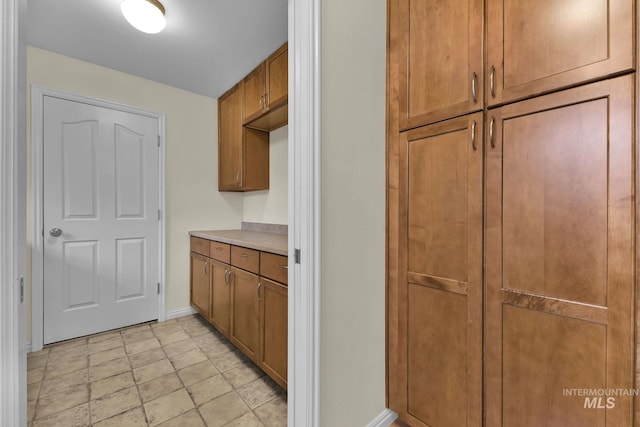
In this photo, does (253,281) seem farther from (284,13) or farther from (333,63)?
(284,13)

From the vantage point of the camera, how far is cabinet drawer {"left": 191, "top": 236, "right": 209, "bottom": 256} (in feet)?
8.24

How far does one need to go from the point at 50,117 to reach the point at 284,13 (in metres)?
2.09

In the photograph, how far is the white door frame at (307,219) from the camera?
102 cm

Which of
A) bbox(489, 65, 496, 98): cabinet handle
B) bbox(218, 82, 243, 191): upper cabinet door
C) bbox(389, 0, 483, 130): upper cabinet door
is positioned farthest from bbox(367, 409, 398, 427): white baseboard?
bbox(218, 82, 243, 191): upper cabinet door

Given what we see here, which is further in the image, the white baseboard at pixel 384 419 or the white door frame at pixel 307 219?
the white baseboard at pixel 384 419

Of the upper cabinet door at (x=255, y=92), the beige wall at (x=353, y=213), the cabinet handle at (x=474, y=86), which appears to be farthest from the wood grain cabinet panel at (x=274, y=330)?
the upper cabinet door at (x=255, y=92)

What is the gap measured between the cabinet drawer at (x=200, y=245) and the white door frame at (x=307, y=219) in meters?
1.76

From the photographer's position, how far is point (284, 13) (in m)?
1.71

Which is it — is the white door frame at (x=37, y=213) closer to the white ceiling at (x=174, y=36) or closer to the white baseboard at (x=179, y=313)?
the white ceiling at (x=174, y=36)

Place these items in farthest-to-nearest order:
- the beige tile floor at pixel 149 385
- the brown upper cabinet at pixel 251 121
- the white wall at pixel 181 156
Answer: the white wall at pixel 181 156, the brown upper cabinet at pixel 251 121, the beige tile floor at pixel 149 385

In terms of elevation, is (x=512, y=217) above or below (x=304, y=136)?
below

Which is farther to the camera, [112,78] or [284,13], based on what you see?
[112,78]

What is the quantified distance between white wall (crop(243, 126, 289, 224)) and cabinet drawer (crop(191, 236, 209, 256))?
640 millimetres

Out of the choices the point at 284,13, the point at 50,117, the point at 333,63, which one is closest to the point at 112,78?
the point at 50,117
